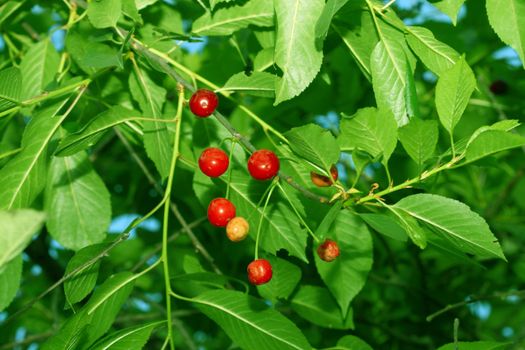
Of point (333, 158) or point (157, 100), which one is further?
point (157, 100)

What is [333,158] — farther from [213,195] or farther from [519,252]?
[519,252]

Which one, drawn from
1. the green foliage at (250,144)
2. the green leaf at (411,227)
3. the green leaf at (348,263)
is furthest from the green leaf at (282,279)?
the green leaf at (411,227)

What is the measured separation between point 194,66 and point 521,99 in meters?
1.52

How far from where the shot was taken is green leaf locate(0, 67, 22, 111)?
5.98 ft

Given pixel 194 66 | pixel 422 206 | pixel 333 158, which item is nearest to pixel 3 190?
pixel 333 158

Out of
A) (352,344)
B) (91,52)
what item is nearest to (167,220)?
(91,52)

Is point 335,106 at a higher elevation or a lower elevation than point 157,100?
lower

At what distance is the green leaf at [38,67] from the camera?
7.52 ft

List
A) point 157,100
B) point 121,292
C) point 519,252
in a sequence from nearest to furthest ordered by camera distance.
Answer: point 121,292, point 157,100, point 519,252

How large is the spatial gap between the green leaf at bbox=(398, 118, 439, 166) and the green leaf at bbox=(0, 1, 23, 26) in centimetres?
129

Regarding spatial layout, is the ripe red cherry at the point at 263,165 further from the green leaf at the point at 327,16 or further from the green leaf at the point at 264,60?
the green leaf at the point at 264,60

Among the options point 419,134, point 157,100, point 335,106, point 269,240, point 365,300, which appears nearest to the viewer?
point 419,134

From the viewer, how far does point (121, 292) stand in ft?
5.93

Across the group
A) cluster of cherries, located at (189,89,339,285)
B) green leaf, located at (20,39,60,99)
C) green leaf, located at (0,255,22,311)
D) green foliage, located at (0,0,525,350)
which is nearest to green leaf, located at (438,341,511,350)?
green foliage, located at (0,0,525,350)
